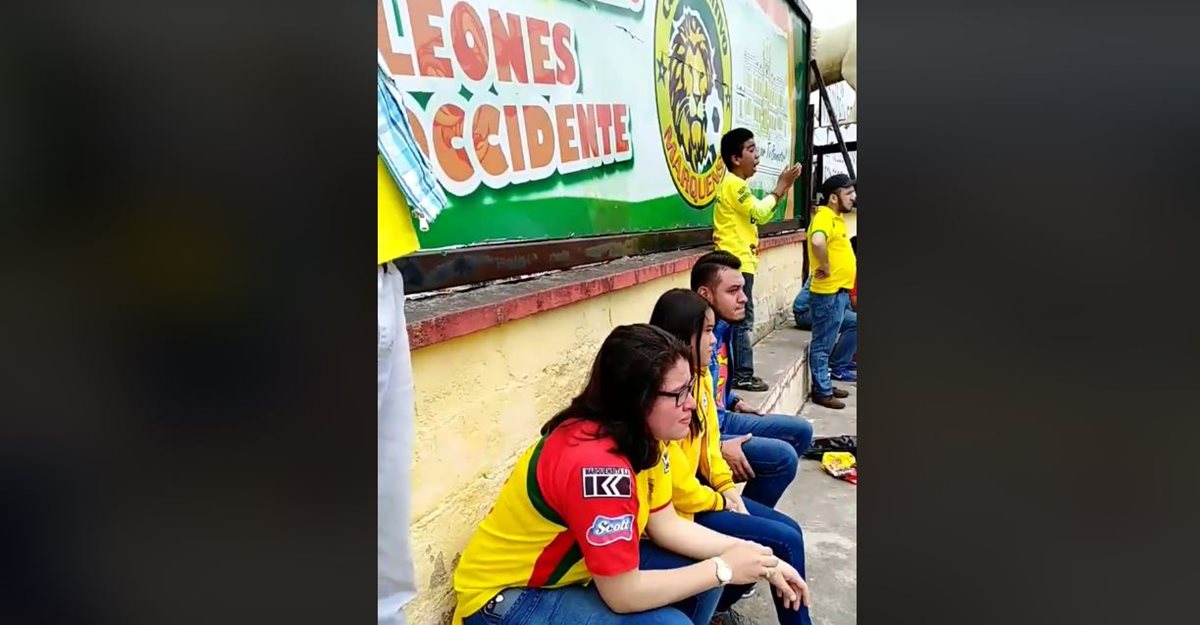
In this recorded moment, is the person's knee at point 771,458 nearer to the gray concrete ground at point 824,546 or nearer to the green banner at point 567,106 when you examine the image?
the gray concrete ground at point 824,546

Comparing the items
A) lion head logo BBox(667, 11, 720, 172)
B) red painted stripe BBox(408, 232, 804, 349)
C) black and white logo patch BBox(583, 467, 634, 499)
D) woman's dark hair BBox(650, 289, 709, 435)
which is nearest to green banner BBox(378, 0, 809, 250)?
lion head logo BBox(667, 11, 720, 172)

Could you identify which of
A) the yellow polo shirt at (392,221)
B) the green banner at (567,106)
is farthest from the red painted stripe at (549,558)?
the green banner at (567,106)

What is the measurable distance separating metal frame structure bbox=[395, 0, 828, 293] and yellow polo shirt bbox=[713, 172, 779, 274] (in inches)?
15.9

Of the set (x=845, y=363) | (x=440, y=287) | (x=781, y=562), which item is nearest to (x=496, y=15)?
(x=440, y=287)

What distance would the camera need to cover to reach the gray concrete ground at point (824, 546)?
241cm

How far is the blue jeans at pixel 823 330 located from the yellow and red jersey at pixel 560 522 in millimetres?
3310

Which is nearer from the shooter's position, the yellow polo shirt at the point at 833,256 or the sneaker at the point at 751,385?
the sneaker at the point at 751,385

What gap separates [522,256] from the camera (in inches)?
107

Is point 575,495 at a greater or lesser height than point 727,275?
lesser

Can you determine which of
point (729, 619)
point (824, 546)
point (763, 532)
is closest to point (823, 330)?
point (824, 546)
